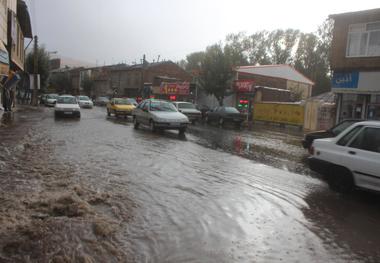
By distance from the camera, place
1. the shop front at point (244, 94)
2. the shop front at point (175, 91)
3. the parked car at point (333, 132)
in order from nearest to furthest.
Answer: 1. the parked car at point (333, 132)
2. the shop front at point (244, 94)
3. the shop front at point (175, 91)

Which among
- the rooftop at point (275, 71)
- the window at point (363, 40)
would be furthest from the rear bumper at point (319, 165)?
the rooftop at point (275, 71)

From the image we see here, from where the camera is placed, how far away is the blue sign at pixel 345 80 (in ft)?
68.6

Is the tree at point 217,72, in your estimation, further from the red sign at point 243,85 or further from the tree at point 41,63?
the tree at point 41,63

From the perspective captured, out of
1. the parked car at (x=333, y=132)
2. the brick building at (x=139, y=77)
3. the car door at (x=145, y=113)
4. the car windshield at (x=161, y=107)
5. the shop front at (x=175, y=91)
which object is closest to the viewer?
the parked car at (x=333, y=132)

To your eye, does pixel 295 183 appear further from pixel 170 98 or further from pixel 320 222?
pixel 170 98

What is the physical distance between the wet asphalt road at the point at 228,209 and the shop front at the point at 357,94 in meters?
11.4

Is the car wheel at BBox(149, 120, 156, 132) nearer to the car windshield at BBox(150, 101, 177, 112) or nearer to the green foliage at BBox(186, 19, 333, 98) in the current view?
the car windshield at BBox(150, 101, 177, 112)

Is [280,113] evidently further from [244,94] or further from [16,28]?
[16,28]

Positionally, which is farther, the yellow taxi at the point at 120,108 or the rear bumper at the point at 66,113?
the yellow taxi at the point at 120,108

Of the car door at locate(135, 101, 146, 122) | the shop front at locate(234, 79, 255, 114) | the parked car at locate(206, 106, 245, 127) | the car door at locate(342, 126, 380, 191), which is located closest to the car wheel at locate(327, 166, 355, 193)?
the car door at locate(342, 126, 380, 191)

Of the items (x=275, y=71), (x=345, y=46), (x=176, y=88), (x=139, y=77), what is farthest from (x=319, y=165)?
(x=139, y=77)

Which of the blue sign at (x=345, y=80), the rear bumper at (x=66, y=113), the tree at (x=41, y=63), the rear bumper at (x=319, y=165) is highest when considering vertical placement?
the tree at (x=41, y=63)

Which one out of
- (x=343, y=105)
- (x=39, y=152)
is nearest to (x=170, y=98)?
(x=343, y=105)

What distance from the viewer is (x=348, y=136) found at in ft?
23.2
